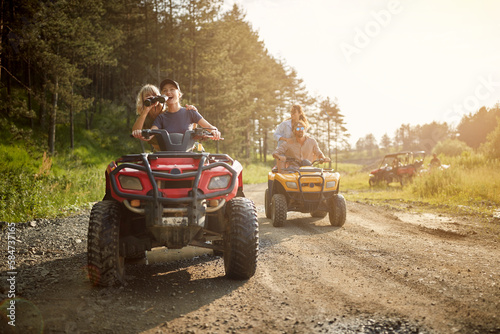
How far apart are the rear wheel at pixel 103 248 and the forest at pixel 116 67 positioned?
12.5 metres

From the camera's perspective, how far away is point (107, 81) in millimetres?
34406

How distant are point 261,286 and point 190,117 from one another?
100 inches

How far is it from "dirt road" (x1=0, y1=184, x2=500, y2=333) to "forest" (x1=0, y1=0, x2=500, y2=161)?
1224 centimetres

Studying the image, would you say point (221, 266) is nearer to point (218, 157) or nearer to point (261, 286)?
point (261, 286)

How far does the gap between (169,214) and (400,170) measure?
17968 mm

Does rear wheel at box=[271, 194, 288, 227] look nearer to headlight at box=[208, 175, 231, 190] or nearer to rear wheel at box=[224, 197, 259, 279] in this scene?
rear wheel at box=[224, 197, 259, 279]

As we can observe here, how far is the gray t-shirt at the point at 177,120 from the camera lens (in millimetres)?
4520

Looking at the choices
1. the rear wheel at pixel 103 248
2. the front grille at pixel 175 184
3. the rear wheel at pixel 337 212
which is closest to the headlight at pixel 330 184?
the rear wheel at pixel 337 212

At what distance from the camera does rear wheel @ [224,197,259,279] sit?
3246 mm

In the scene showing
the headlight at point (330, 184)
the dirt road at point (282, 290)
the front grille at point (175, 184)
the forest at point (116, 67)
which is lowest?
the dirt road at point (282, 290)

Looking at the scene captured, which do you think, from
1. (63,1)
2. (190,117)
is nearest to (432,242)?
(190,117)

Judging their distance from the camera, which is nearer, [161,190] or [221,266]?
[161,190]

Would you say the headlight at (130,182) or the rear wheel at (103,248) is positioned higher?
the headlight at (130,182)

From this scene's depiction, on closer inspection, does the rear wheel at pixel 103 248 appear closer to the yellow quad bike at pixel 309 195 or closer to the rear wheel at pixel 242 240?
the rear wheel at pixel 242 240
